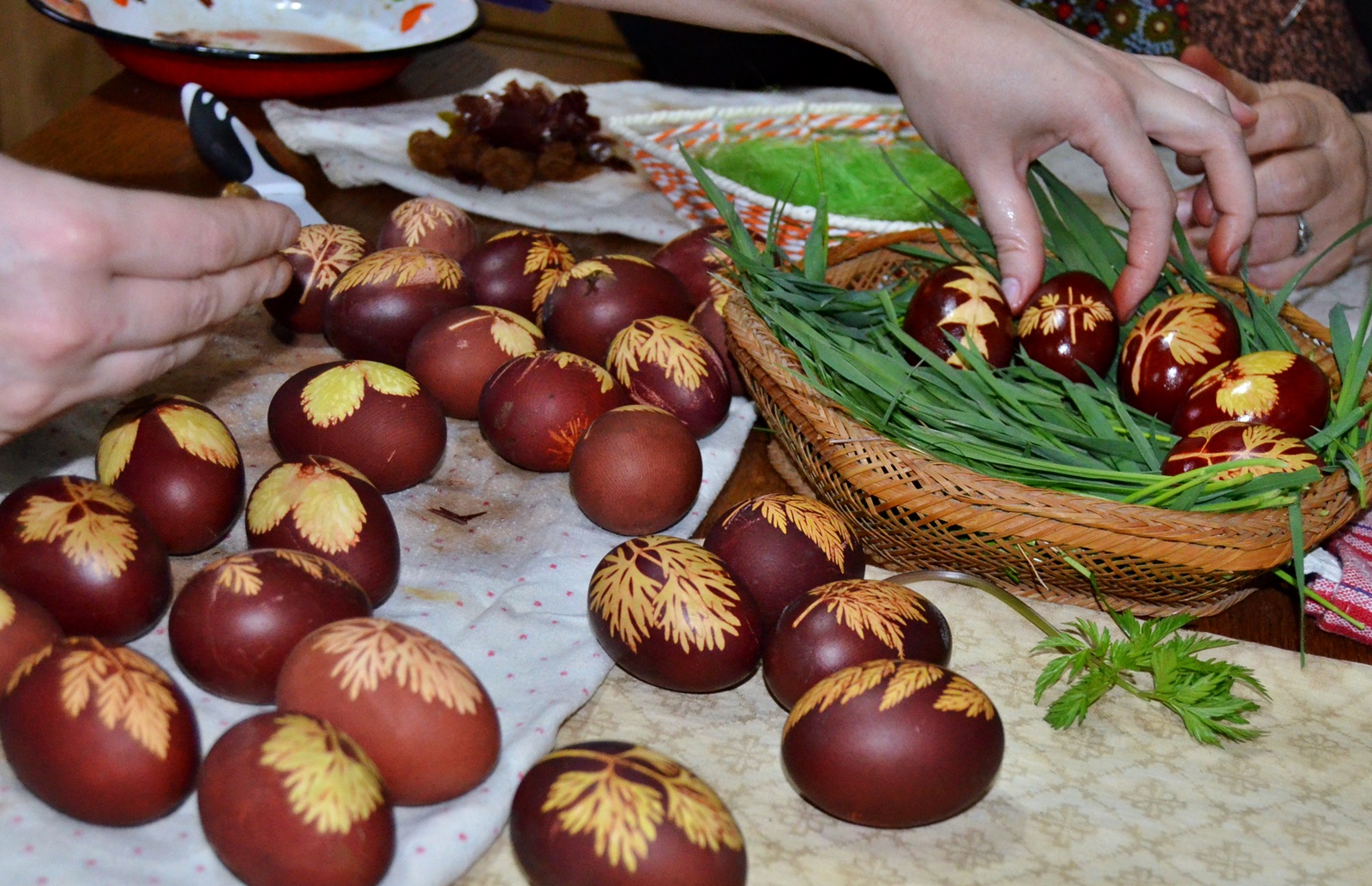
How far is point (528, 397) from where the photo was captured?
1.14 meters

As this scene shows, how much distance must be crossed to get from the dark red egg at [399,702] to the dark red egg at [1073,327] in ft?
2.22

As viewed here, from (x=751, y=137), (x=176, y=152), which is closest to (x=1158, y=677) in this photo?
(x=751, y=137)

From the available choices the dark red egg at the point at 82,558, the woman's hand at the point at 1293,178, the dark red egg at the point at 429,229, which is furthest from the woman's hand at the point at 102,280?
the woman's hand at the point at 1293,178

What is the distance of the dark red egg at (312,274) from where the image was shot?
4.35ft

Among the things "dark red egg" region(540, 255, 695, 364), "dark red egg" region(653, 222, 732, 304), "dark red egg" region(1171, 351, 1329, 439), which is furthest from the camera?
"dark red egg" region(653, 222, 732, 304)

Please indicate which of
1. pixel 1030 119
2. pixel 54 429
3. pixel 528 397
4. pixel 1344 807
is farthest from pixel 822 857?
pixel 54 429

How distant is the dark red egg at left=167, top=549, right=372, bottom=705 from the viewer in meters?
0.83

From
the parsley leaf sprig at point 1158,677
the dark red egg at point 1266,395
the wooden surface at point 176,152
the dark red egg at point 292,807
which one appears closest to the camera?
the dark red egg at point 292,807

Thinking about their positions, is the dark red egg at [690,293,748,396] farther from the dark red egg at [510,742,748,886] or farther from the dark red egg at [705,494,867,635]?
the dark red egg at [510,742,748,886]

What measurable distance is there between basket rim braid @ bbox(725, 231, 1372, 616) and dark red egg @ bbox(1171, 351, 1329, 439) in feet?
0.22

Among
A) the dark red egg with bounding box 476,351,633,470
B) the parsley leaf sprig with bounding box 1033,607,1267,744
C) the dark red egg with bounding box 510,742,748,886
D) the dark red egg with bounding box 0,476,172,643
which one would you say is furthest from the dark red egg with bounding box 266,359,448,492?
the parsley leaf sprig with bounding box 1033,607,1267,744

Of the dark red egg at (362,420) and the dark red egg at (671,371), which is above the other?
the dark red egg at (671,371)

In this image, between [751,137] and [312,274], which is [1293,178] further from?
[312,274]

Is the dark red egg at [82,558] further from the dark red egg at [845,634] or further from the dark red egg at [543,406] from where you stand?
the dark red egg at [845,634]
